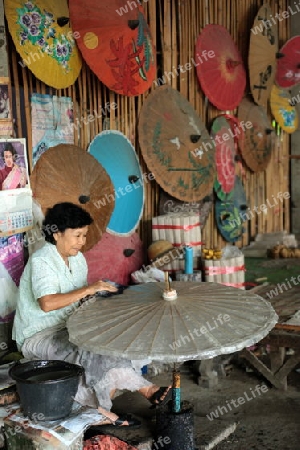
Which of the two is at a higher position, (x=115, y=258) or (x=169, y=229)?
(x=169, y=229)

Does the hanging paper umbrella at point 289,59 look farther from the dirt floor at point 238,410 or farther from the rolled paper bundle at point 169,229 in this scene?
the dirt floor at point 238,410

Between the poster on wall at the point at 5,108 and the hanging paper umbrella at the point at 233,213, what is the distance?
3.95 metres

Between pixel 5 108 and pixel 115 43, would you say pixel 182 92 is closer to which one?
pixel 115 43

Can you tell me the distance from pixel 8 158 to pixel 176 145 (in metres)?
2.53

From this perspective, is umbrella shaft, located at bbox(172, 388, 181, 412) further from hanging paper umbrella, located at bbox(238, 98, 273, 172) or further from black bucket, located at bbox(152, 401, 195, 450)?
hanging paper umbrella, located at bbox(238, 98, 273, 172)

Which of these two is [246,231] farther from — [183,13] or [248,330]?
[248,330]

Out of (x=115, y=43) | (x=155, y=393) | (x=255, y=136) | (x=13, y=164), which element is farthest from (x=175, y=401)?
(x=255, y=136)

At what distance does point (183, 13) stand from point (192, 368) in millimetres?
4202

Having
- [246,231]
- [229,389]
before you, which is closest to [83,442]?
[229,389]

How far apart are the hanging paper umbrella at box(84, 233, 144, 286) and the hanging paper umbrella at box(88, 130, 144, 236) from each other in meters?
0.12

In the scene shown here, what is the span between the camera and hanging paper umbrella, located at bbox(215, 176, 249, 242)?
7.52 metres

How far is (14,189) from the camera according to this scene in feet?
13.3

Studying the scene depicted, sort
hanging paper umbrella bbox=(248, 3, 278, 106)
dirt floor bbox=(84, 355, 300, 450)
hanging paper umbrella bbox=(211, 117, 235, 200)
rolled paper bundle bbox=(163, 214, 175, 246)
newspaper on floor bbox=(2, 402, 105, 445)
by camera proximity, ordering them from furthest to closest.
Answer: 1. hanging paper umbrella bbox=(248, 3, 278, 106)
2. hanging paper umbrella bbox=(211, 117, 235, 200)
3. rolled paper bundle bbox=(163, 214, 175, 246)
4. dirt floor bbox=(84, 355, 300, 450)
5. newspaper on floor bbox=(2, 402, 105, 445)

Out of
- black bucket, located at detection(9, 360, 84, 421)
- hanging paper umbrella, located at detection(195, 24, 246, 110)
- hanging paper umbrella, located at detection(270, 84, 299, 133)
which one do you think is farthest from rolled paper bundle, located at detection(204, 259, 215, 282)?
hanging paper umbrella, located at detection(270, 84, 299, 133)
